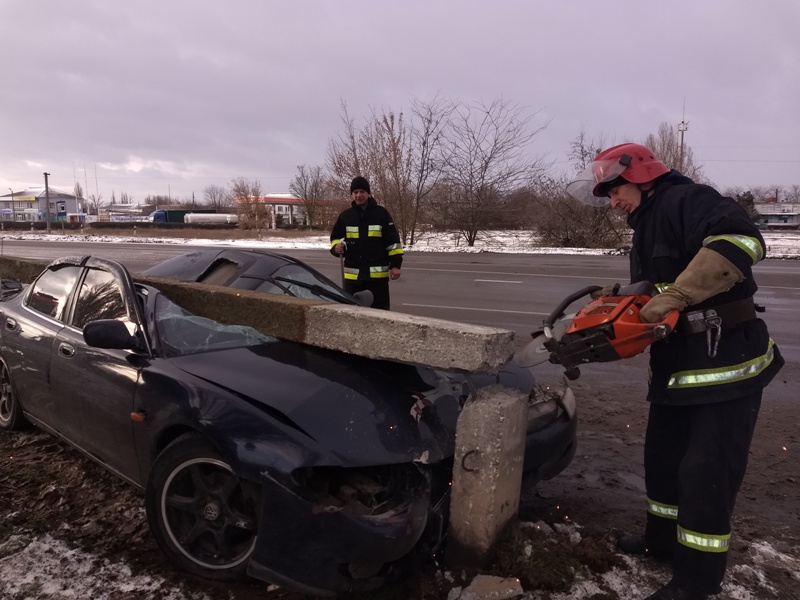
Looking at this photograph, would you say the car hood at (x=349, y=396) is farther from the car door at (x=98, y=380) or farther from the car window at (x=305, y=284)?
the car window at (x=305, y=284)

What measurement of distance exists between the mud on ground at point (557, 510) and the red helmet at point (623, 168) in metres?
1.67

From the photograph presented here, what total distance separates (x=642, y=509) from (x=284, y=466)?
2141 mm

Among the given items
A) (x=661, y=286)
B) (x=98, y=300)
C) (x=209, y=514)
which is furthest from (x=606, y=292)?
(x=98, y=300)

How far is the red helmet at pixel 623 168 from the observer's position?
273 centimetres

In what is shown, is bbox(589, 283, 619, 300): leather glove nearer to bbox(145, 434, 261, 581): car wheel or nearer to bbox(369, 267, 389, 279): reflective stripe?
bbox(145, 434, 261, 581): car wheel

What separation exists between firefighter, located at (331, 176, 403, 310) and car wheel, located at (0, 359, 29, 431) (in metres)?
3.07

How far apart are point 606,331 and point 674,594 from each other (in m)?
1.10

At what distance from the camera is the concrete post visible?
2.56 meters

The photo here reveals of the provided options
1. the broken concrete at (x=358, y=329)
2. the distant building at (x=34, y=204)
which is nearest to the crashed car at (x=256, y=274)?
the broken concrete at (x=358, y=329)

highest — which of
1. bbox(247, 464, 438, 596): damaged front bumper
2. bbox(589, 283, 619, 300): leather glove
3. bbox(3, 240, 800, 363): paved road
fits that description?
bbox(589, 283, 619, 300): leather glove

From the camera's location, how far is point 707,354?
2.49m

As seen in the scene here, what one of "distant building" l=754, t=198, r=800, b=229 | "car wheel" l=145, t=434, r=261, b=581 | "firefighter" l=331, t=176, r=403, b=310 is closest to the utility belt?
"car wheel" l=145, t=434, r=261, b=581

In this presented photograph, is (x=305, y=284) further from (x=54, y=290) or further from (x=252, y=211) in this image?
(x=252, y=211)

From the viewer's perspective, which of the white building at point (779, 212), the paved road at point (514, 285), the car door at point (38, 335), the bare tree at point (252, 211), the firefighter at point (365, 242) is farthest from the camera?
the white building at point (779, 212)
